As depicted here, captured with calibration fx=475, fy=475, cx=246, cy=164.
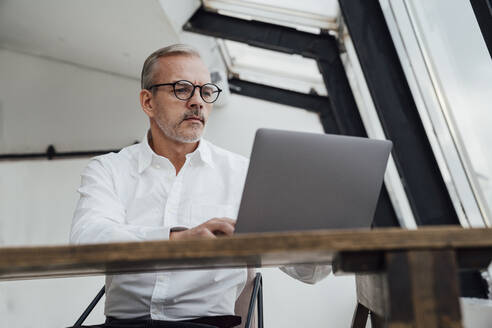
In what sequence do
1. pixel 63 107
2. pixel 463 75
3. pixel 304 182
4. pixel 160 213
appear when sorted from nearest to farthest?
pixel 304 182, pixel 160 213, pixel 463 75, pixel 63 107

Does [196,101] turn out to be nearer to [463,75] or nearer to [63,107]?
[463,75]

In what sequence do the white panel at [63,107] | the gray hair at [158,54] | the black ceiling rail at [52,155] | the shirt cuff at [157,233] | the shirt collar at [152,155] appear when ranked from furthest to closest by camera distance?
the white panel at [63,107] → the black ceiling rail at [52,155] → the gray hair at [158,54] → the shirt collar at [152,155] → the shirt cuff at [157,233]

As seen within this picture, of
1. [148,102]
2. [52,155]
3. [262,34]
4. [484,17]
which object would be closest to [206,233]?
[148,102]

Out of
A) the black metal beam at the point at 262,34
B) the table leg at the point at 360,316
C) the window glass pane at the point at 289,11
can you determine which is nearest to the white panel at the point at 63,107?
→ the black metal beam at the point at 262,34

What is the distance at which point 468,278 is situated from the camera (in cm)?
258

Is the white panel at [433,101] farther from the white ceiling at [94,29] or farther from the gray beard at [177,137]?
the white ceiling at [94,29]

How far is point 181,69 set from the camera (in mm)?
1680

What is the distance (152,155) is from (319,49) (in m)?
2.21

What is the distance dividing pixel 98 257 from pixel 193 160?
0.96 meters

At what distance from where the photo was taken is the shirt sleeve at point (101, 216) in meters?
A: 1.11

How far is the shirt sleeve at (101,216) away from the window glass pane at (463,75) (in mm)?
1321

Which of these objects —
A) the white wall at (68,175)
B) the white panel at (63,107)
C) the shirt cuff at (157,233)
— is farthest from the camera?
the white panel at (63,107)

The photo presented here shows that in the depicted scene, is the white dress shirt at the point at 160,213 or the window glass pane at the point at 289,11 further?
the window glass pane at the point at 289,11

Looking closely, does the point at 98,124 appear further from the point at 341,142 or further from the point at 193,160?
the point at 341,142
